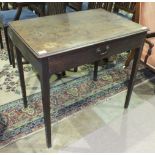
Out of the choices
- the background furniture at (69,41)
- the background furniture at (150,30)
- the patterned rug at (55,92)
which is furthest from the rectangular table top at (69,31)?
the patterned rug at (55,92)

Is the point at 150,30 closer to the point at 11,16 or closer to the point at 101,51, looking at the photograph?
the point at 101,51

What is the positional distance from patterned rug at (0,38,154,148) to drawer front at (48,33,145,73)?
0.62 metres

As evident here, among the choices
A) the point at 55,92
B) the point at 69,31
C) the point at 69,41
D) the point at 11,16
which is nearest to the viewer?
the point at 69,41

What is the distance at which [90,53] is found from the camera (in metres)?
1.21

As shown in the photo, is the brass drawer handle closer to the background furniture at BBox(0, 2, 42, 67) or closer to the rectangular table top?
the rectangular table top

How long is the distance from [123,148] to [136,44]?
69 centimetres

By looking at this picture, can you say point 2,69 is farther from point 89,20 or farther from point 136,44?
point 136,44

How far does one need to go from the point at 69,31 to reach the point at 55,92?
0.74 metres

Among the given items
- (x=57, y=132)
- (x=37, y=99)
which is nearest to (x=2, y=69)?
(x=37, y=99)

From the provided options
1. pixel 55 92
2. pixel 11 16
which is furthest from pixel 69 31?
pixel 11 16

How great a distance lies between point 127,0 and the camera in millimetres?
2457

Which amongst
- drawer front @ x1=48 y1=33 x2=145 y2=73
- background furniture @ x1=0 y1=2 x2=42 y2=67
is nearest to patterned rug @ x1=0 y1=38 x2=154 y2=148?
background furniture @ x1=0 y1=2 x2=42 y2=67

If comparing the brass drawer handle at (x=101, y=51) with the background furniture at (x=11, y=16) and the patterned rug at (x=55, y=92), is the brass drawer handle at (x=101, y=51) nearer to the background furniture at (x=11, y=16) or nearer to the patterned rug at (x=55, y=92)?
the patterned rug at (x=55, y=92)

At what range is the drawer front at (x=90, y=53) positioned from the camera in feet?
3.65
